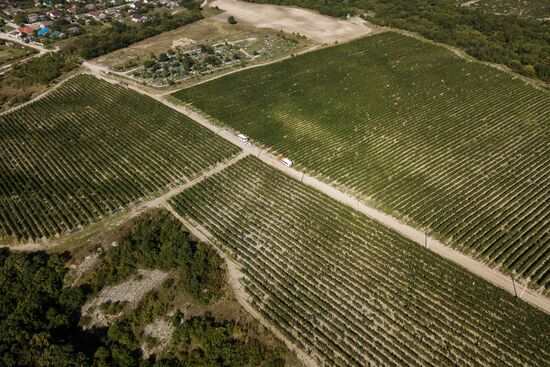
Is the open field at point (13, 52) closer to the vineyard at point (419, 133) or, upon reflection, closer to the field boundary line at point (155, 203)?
the vineyard at point (419, 133)

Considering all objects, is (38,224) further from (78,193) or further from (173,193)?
(173,193)

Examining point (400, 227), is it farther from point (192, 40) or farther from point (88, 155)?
point (192, 40)

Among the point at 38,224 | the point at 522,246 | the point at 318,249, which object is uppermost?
the point at 522,246

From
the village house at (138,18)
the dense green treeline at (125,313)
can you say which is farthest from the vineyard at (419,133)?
the village house at (138,18)

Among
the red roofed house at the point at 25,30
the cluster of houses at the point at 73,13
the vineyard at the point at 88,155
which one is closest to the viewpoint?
the vineyard at the point at 88,155

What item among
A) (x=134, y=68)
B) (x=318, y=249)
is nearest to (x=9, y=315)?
(x=318, y=249)
